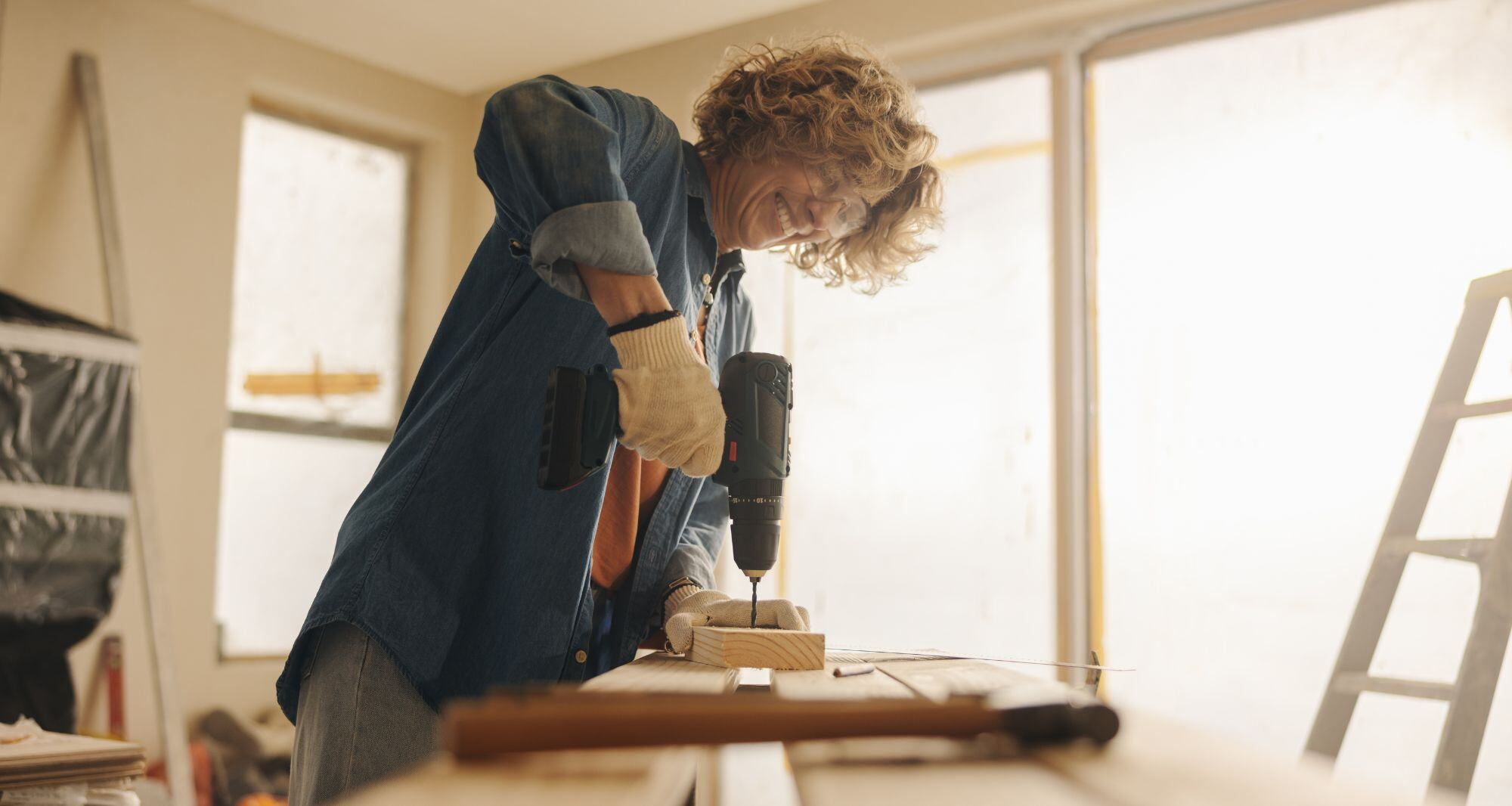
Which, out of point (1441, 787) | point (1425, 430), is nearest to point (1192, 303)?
point (1425, 430)

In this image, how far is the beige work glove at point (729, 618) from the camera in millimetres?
1096

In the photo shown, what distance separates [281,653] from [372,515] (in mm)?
2974

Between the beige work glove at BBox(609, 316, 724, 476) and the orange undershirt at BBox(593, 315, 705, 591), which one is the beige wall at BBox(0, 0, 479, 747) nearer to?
the orange undershirt at BBox(593, 315, 705, 591)

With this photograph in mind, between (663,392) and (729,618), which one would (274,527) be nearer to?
(729,618)

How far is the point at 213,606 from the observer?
3461 mm

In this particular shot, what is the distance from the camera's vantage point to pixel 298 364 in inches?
150

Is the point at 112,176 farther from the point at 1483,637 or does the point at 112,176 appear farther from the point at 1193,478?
the point at 1483,637

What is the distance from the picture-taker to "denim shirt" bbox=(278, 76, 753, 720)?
3.39 ft

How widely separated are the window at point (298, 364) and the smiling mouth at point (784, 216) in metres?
2.82

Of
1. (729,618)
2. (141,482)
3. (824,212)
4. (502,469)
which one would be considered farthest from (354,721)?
(141,482)

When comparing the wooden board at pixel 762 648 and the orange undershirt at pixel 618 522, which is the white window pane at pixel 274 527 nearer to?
the orange undershirt at pixel 618 522

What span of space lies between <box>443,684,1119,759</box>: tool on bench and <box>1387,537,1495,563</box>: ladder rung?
204 centimetres

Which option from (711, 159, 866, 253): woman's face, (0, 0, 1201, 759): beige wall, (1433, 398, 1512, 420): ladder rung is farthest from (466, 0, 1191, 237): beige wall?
(711, 159, 866, 253): woman's face

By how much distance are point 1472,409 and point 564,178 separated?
2110mm
